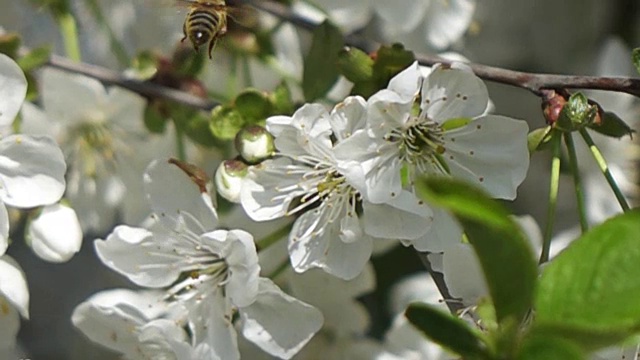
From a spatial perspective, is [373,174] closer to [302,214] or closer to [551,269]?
[302,214]

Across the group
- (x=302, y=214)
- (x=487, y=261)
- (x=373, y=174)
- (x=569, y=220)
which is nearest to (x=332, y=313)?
(x=302, y=214)

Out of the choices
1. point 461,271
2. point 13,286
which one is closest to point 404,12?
point 461,271

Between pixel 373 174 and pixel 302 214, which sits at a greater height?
pixel 373 174

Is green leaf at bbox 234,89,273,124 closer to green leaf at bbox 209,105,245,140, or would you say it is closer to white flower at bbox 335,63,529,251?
green leaf at bbox 209,105,245,140

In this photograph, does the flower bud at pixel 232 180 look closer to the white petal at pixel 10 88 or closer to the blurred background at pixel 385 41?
the white petal at pixel 10 88

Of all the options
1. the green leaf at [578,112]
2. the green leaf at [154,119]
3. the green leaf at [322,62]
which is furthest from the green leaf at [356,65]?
the green leaf at [154,119]

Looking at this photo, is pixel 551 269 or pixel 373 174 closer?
pixel 551 269

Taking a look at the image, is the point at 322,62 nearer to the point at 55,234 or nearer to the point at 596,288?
the point at 55,234

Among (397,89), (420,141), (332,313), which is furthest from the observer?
(332,313)
